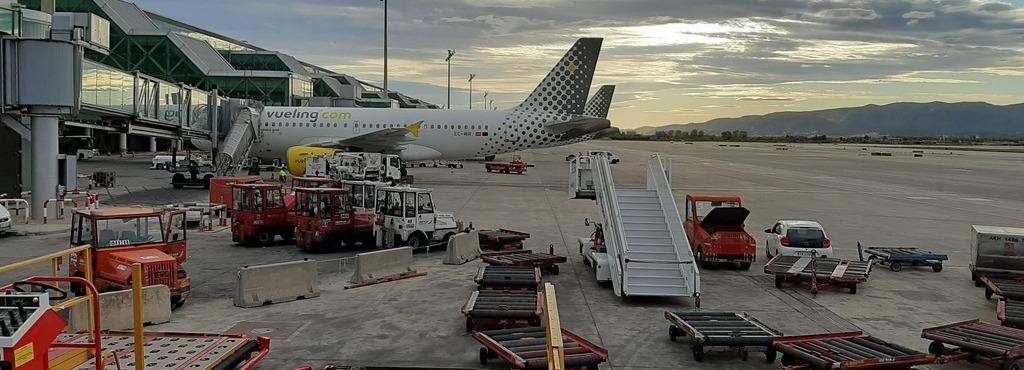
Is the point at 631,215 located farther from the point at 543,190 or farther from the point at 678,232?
the point at 543,190

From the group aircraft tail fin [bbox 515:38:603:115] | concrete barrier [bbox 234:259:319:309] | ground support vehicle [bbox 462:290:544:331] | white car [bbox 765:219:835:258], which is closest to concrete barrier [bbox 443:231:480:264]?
concrete barrier [bbox 234:259:319:309]

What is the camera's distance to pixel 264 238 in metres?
21.0

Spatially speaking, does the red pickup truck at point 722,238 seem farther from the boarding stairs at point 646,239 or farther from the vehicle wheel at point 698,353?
the vehicle wheel at point 698,353

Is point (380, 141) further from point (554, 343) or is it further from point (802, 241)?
point (554, 343)

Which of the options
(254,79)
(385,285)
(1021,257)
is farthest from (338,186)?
(254,79)

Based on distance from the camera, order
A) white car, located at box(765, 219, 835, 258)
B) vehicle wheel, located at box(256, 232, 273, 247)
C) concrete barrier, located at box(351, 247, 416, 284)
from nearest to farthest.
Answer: concrete barrier, located at box(351, 247, 416, 284) < white car, located at box(765, 219, 835, 258) < vehicle wheel, located at box(256, 232, 273, 247)

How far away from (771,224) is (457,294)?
54.1ft

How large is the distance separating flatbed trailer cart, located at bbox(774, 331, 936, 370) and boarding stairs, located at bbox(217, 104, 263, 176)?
31.4 m

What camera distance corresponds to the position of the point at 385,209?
67.4 ft

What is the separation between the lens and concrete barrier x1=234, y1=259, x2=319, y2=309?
44.8 ft

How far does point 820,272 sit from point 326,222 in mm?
12119

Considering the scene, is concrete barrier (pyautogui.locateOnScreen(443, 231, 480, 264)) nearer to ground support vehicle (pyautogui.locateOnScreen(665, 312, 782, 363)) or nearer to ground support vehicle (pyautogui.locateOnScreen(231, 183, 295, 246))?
ground support vehicle (pyautogui.locateOnScreen(231, 183, 295, 246))

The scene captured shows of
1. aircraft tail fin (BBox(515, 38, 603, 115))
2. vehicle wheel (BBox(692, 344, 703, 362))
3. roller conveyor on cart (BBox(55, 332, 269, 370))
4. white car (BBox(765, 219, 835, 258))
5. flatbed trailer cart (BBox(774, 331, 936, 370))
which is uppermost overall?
aircraft tail fin (BBox(515, 38, 603, 115))

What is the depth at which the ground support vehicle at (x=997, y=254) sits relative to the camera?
17062 millimetres
